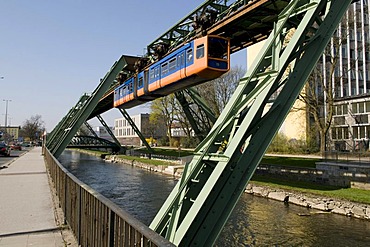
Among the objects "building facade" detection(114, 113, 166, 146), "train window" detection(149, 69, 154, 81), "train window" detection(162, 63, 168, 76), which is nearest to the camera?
"train window" detection(162, 63, 168, 76)

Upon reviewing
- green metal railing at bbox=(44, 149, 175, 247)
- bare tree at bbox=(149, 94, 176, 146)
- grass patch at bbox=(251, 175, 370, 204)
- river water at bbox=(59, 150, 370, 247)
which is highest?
bare tree at bbox=(149, 94, 176, 146)

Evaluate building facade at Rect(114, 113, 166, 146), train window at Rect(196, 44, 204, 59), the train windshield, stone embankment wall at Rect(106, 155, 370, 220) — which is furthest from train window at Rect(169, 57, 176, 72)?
building facade at Rect(114, 113, 166, 146)

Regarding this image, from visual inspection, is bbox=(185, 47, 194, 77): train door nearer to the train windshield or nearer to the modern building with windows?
the train windshield

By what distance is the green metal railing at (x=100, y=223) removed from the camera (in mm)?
2602

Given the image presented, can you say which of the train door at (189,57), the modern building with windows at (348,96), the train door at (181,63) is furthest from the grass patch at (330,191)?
the modern building with windows at (348,96)

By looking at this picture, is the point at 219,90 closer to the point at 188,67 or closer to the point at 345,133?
the point at 345,133

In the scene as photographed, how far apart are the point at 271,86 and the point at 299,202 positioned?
13132 millimetres

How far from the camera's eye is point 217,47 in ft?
50.9

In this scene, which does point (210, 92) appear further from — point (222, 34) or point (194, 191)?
point (194, 191)

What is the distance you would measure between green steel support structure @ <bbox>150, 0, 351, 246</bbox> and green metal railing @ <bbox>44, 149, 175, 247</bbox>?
4.35 ft

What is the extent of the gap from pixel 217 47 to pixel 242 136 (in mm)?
11169

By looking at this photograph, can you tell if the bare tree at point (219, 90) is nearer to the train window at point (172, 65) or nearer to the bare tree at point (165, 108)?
the bare tree at point (165, 108)

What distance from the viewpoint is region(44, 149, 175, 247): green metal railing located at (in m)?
2.60

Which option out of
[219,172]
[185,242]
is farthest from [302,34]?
[185,242]
